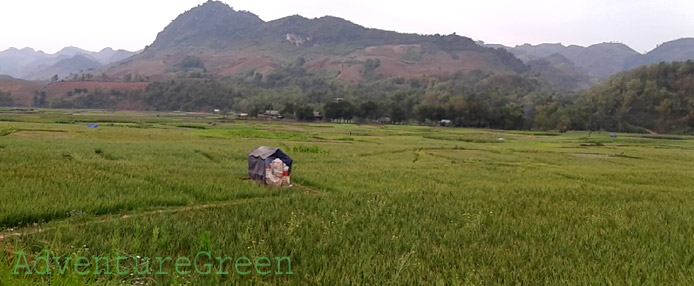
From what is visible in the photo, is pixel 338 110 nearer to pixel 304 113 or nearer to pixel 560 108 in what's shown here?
pixel 304 113

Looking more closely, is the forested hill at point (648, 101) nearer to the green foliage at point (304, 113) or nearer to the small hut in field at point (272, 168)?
the green foliage at point (304, 113)

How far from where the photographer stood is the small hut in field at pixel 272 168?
1551 centimetres

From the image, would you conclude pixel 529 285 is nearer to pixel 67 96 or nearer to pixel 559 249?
pixel 559 249

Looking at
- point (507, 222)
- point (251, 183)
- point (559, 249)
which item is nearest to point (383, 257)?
point (559, 249)

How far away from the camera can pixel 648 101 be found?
12181 centimetres

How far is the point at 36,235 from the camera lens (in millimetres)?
7594

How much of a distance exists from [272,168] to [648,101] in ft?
457

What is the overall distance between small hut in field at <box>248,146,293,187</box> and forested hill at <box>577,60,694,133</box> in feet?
390

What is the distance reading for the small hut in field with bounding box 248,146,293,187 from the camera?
15508 mm

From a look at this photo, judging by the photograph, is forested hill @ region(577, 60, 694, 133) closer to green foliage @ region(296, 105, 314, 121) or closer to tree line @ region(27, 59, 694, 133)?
tree line @ region(27, 59, 694, 133)

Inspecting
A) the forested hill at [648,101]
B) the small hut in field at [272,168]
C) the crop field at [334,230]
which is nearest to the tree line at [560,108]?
the forested hill at [648,101]

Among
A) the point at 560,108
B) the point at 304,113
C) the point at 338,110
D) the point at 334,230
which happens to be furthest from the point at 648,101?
the point at 334,230

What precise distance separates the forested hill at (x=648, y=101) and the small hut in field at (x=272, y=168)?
11887 centimetres

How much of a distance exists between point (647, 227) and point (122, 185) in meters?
14.5
